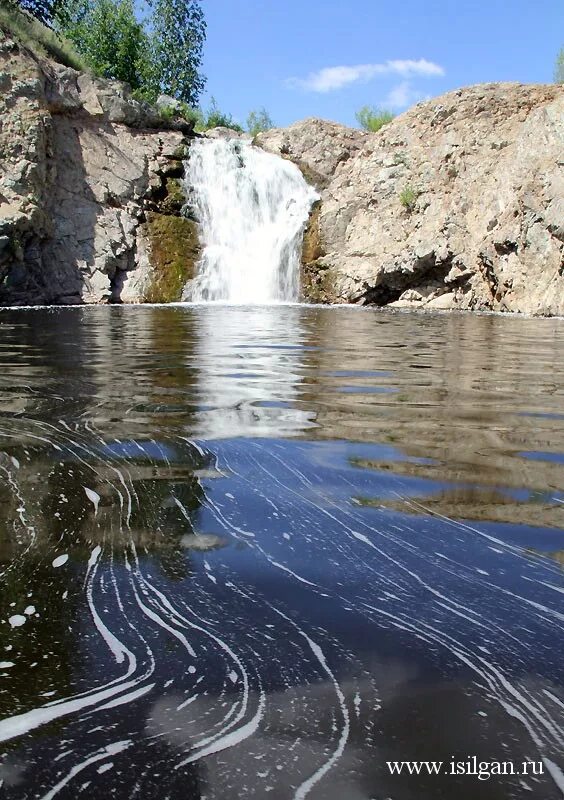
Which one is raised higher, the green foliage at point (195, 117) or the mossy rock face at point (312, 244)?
the green foliage at point (195, 117)

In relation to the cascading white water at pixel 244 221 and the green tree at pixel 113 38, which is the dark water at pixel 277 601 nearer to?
the cascading white water at pixel 244 221

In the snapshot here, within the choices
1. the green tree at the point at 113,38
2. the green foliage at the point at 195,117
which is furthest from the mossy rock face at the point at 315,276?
the green tree at the point at 113,38

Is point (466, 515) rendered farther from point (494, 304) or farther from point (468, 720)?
point (494, 304)

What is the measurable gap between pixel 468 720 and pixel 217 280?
68.7 ft

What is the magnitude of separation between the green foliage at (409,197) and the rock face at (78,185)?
7.05 metres

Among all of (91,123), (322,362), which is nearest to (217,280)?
(91,123)

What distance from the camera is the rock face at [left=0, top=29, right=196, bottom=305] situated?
18.0 meters

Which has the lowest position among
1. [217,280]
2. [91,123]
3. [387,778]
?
[387,778]

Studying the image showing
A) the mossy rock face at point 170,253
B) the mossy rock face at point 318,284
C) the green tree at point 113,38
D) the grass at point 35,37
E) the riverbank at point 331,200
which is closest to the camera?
the riverbank at point 331,200

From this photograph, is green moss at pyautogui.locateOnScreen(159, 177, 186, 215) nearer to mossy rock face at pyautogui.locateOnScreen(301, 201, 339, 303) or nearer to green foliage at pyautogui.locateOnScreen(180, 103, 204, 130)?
mossy rock face at pyautogui.locateOnScreen(301, 201, 339, 303)

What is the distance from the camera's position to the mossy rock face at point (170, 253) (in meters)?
21.4

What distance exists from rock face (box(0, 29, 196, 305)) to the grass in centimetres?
106

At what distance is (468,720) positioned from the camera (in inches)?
44.3

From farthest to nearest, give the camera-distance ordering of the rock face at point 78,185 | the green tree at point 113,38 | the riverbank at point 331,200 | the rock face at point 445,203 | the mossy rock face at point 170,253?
the green tree at point 113,38 → the mossy rock face at point 170,253 → the rock face at point 78,185 → the riverbank at point 331,200 → the rock face at point 445,203
